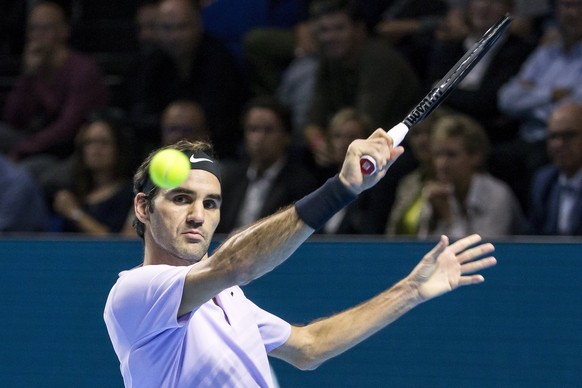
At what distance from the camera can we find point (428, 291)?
3857 millimetres

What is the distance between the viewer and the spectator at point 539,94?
655 cm

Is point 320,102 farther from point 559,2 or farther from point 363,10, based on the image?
point 559,2

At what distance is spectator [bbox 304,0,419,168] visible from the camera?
23.1ft

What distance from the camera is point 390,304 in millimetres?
3957

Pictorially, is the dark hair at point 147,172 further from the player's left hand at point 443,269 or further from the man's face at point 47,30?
the man's face at point 47,30

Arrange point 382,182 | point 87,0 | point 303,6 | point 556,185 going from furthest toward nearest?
point 87,0 < point 303,6 < point 382,182 < point 556,185

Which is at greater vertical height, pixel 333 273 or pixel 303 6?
pixel 303 6

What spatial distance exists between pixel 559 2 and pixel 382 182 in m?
1.41

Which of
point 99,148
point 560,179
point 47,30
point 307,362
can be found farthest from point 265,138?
point 307,362

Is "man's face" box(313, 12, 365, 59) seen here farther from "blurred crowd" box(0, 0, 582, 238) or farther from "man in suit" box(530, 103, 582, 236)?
"man in suit" box(530, 103, 582, 236)

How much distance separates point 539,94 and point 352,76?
3.92ft

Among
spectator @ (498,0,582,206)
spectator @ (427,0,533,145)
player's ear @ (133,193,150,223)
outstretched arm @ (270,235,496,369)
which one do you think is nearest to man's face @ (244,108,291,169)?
spectator @ (427,0,533,145)

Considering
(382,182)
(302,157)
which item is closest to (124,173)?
(302,157)

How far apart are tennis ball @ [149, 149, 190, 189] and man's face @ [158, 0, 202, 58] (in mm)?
4288
